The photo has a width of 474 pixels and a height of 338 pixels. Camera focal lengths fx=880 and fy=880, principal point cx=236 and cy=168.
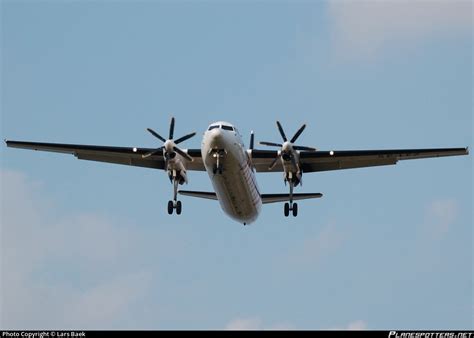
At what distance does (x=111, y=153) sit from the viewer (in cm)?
4766

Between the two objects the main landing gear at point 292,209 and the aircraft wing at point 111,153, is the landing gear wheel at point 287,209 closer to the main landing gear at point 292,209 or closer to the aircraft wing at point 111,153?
the main landing gear at point 292,209

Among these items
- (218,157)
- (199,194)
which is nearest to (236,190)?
(218,157)

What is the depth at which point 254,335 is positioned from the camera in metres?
27.8

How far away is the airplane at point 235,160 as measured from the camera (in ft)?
135

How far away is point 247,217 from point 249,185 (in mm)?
3032

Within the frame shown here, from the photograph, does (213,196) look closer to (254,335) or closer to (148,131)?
(148,131)

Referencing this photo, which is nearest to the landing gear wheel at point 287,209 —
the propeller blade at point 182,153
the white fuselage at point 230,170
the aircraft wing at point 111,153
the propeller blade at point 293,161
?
the white fuselage at point 230,170

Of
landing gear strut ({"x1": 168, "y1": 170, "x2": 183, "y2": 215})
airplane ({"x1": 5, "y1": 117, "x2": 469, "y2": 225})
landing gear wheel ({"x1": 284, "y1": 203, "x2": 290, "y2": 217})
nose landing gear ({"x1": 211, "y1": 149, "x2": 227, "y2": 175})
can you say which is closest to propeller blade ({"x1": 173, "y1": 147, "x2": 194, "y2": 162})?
airplane ({"x1": 5, "y1": 117, "x2": 469, "y2": 225})

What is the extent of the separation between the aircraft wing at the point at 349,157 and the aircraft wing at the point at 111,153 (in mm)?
3509

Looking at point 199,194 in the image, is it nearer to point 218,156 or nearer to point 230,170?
point 230,170

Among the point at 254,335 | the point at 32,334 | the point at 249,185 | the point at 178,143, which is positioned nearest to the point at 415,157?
the point at 249,185

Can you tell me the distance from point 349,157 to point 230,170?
8301 mm

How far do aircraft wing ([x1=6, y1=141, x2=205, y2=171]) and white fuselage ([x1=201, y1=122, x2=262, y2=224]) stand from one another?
407 cm

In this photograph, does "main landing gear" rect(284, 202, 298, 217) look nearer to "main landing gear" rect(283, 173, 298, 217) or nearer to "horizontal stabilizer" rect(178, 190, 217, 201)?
"main landing gear" rect(283, 173, 298, 217)
